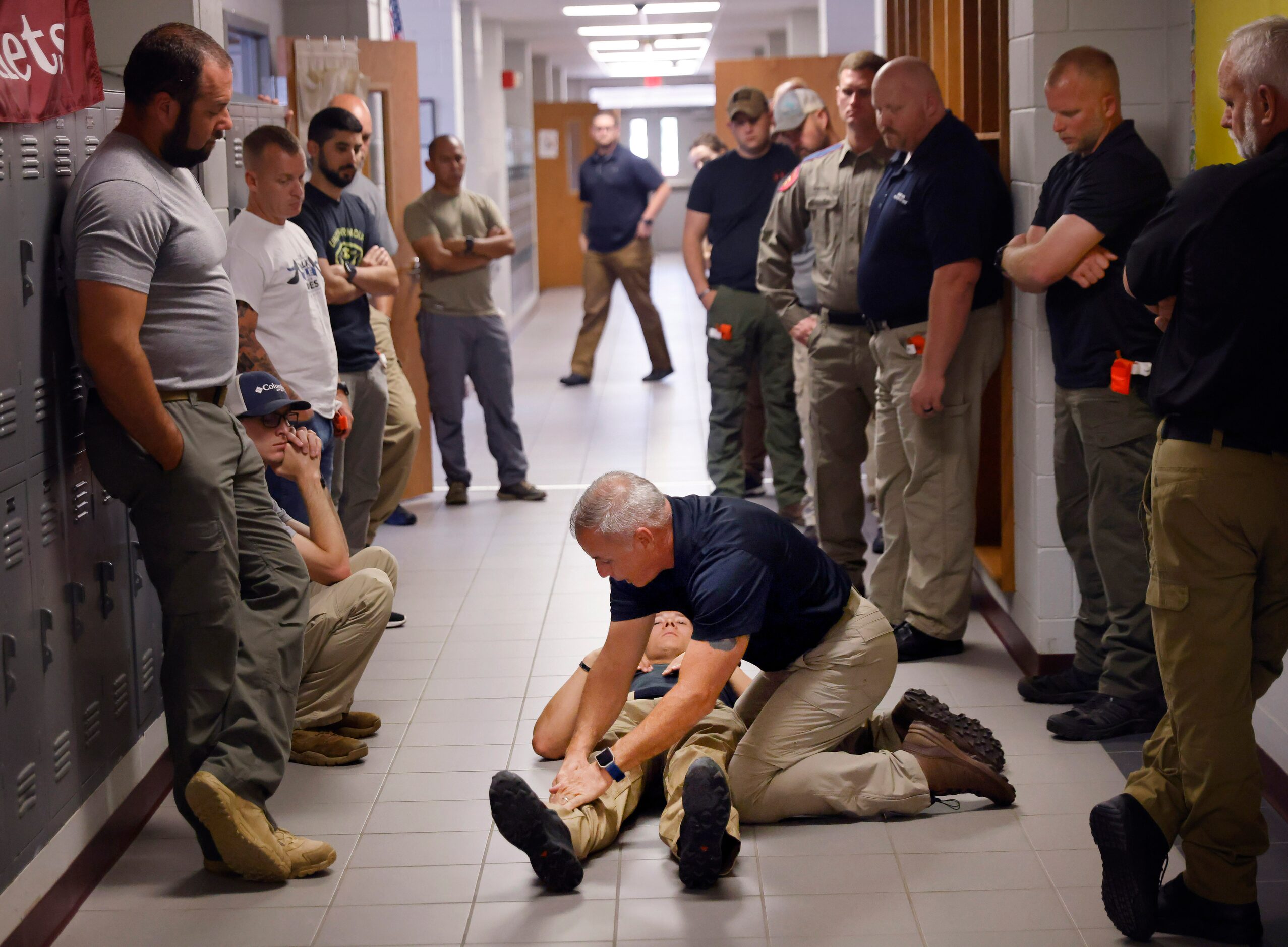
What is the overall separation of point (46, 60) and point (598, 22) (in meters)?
12.1

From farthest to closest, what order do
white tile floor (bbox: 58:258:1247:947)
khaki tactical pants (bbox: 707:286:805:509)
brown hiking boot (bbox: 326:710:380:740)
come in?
khaki tactical pants (bbox: 707:286:805:509) → brown hiking boot (bbox: 326:710:380:740) → white tile floor (bbox: 58:258:1247:947)

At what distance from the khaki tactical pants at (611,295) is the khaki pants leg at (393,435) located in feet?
14.1

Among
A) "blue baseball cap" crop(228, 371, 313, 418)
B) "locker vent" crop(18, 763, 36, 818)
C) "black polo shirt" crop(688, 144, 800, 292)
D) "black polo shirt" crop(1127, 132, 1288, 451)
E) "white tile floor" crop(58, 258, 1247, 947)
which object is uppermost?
"black polo shirt" crop(688, 144, 800, 292)

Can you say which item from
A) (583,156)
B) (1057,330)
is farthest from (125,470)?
(583,156)

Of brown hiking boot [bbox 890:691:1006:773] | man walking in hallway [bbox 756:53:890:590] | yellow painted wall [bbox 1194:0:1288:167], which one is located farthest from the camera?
man walking in hallway [bbox 756:53:890:590]

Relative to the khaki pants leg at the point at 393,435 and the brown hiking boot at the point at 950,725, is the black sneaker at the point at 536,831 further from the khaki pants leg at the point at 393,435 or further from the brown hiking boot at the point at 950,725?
the khaki pants leg at the point at 393,435

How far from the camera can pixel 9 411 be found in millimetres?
2584

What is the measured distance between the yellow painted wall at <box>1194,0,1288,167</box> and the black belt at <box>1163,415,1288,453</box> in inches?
41.7

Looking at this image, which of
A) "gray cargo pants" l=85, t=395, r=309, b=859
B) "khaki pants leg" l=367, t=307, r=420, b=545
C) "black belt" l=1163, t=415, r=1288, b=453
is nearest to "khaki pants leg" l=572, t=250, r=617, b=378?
"khaki pants leg" l=367, t=307, r=420, b=545

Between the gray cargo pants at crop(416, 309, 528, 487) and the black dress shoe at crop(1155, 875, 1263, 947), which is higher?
the gray cargo pants at crop(416, 309, 528, 487)

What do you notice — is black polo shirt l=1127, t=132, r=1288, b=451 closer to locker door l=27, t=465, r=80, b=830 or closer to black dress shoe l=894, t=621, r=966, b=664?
black dress shoe l=894, t=621, r=966, b=664

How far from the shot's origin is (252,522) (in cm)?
306

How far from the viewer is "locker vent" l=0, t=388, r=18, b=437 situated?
256 cm

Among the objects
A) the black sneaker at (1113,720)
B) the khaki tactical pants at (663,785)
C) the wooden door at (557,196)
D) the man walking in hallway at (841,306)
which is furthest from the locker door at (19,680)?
the wooden door at (557,196)
